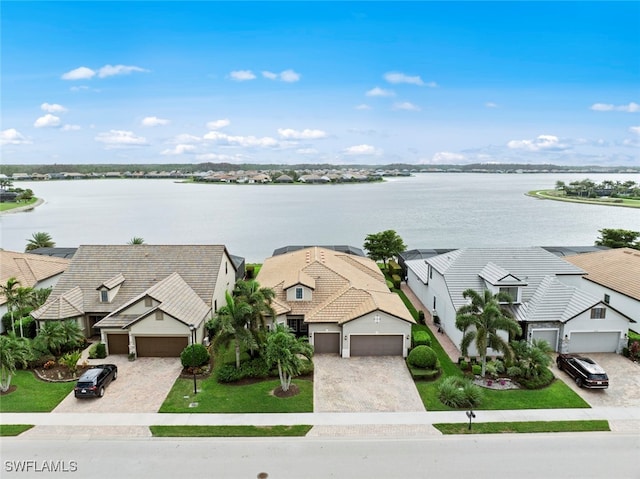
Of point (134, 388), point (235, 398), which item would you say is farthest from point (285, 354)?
point (134, 388)

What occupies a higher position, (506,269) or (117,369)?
(506,269)

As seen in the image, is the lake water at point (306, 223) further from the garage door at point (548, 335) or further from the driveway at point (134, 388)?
the garage door at point (548, 335)

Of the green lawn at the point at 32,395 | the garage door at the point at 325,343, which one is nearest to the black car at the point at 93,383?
the green lawn at the point at 32,395

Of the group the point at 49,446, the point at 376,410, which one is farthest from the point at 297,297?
the point at 49,446

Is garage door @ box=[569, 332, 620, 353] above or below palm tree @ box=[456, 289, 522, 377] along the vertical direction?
below

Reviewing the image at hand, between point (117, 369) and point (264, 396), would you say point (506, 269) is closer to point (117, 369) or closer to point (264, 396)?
point (264, 396)

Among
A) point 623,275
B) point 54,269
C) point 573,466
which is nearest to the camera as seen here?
point 573,466

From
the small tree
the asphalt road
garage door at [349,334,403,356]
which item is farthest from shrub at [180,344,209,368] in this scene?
the small tree

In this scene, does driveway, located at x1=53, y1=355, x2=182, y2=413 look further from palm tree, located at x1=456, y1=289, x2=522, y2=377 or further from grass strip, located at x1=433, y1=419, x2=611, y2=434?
palm tree, located at x1=456, y1=289, x2=522, y2=377
